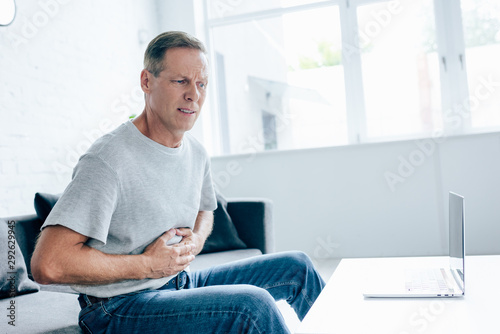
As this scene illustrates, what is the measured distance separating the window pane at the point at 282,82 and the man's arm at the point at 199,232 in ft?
8.51

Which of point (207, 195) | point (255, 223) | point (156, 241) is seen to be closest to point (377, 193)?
point (255, 223)

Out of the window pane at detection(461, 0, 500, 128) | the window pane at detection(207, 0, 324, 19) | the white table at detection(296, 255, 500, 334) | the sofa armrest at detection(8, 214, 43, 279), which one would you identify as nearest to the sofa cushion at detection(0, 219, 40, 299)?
the sofa armrest at detection(8, 214, 43, 279)

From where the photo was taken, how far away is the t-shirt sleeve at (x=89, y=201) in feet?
3.47

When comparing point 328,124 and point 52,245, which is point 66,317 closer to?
point 52,245

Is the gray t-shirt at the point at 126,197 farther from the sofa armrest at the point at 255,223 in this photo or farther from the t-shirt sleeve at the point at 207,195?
the sofa armrest at the point at 255,223

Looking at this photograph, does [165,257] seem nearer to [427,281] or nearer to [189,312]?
[189,312]

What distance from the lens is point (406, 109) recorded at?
12.7 feet

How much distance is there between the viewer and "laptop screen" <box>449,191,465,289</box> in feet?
3.97

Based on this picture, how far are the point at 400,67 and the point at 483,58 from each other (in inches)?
24.2

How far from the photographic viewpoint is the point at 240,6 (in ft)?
14.3

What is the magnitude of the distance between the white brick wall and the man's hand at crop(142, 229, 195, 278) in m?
1.73

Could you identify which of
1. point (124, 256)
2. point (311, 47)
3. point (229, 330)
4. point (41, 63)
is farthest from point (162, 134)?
point (311, 47)

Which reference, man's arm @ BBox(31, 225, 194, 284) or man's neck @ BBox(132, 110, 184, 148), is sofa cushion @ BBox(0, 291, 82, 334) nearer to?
man's arm @ BBox(31, 225, 194, 284)

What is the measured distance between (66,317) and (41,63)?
2.00 m
